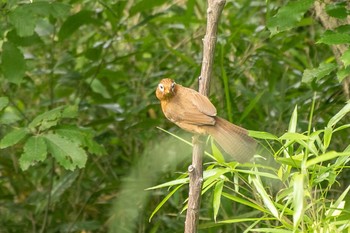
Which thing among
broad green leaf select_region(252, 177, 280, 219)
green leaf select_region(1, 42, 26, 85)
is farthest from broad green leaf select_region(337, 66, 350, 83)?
green leaf select_region(1, 42, 26, 85)

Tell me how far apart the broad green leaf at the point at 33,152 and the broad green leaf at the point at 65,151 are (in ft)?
0.14

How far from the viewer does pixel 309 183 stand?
203 centimetres

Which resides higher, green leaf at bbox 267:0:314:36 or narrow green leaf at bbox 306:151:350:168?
green leaf at bbox 267:0:314:36

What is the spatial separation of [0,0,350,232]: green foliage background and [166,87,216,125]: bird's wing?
73 cm

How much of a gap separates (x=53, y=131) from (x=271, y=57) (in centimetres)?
139

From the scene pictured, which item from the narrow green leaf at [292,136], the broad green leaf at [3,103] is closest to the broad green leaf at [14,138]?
the broad green leaf at [3,103]

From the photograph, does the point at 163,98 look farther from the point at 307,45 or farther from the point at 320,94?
the point at 307,45

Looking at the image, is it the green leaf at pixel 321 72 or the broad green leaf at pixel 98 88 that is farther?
the broad green leaf at pixel 98 88

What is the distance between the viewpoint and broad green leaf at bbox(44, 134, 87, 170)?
9.50 feet

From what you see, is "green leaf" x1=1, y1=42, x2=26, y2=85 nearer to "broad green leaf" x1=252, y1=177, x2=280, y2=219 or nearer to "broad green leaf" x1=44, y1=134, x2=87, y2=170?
"broad green leaf" x1=44, y1=134, x2=87, y2=170

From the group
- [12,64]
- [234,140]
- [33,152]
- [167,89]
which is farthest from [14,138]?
[234,140]

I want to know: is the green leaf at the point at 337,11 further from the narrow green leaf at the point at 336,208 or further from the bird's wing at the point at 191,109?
the narrow green leaf at the point at 336,208

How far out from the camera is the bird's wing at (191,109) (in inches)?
85.8

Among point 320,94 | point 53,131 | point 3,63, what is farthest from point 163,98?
point 320,94
